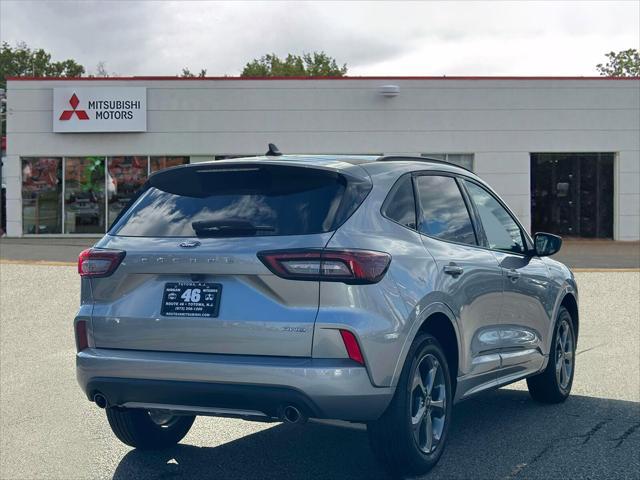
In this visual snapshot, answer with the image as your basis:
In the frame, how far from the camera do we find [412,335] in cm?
514

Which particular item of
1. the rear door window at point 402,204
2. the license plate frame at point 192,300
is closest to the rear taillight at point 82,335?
the license plate frame at point 192,300

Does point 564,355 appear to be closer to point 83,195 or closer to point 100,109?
point 100,109

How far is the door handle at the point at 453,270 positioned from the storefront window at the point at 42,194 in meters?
26.7

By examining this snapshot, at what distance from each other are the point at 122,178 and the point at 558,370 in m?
24.8

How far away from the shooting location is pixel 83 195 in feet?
102

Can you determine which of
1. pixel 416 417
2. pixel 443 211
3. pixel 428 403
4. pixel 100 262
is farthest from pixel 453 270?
pixel 100 262

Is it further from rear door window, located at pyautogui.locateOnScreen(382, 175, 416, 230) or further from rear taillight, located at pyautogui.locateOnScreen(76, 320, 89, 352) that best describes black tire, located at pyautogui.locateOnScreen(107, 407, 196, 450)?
rear door window, located at pyautogui.locateOnScreen(382, 175, 416, 230)

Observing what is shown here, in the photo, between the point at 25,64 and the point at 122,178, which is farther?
the point at 25,64

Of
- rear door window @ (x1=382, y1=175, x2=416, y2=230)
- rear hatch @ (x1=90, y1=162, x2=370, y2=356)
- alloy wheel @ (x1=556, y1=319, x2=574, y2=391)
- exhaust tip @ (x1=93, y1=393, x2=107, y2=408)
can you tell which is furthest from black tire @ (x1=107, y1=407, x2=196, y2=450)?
alloy wheel @ (x1=556, y1=319, x2=574, y2=391)

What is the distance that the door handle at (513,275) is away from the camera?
671 cm

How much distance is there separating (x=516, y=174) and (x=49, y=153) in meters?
15.0

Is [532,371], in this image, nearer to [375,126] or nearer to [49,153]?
[375,126]

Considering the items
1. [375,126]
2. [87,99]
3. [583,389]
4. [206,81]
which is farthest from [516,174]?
[583,389]

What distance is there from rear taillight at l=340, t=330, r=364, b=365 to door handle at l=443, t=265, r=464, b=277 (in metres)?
1.08
